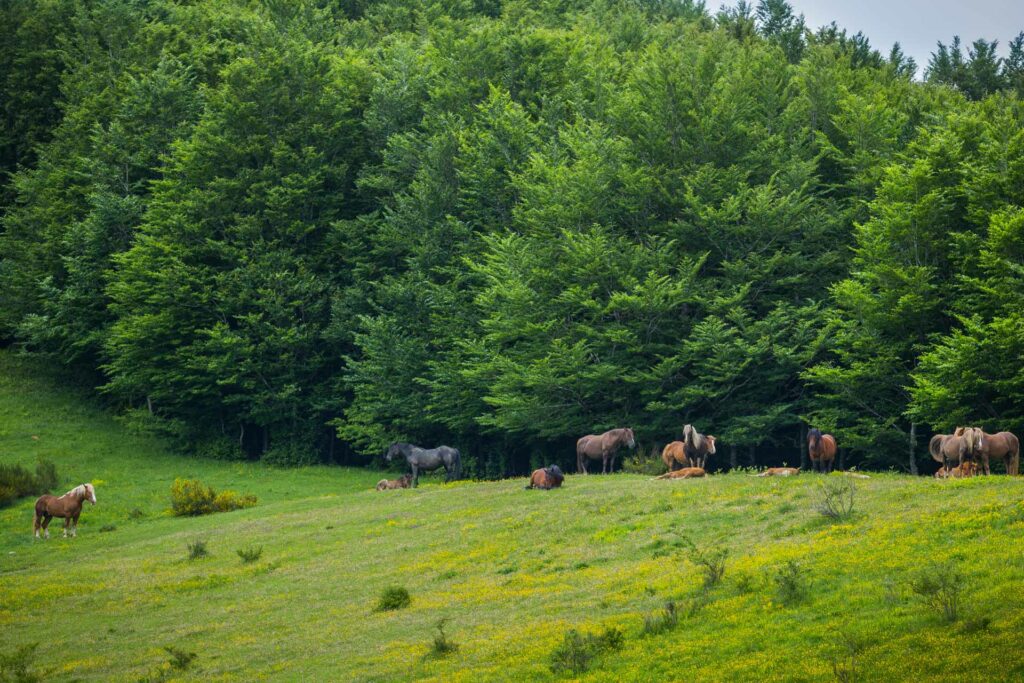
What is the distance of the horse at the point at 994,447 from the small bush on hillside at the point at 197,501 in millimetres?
31036

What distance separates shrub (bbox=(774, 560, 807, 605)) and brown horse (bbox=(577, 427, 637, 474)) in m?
22.4

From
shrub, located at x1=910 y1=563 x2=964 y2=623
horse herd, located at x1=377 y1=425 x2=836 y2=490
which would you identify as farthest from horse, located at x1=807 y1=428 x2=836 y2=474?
shrub, located at x1=910 y1=563 x2=964 y2=623

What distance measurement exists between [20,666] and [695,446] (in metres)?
21.8

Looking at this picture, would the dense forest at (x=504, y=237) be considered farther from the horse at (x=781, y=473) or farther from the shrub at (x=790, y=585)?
the shrub at (x=790, y=585)

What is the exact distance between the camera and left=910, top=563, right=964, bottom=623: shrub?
14.8 metres

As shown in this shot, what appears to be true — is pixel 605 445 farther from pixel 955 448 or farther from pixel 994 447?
pixel 994 447

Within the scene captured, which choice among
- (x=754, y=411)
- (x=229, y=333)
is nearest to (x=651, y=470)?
(x=754, y=411)

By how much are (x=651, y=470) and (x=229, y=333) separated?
32.8 meters

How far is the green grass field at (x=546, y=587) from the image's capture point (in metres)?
15.5

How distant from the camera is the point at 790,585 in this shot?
690 inches

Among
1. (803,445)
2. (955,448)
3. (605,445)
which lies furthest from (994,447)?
(803,445)

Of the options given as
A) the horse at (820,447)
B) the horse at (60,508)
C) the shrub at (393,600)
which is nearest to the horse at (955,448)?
the horse at (820,447)

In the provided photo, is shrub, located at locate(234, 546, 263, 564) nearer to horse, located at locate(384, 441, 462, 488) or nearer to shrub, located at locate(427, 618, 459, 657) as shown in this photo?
shrub, located at locate(427, 618, 459, 657)

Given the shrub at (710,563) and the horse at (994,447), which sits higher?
the horse at (994,447)
